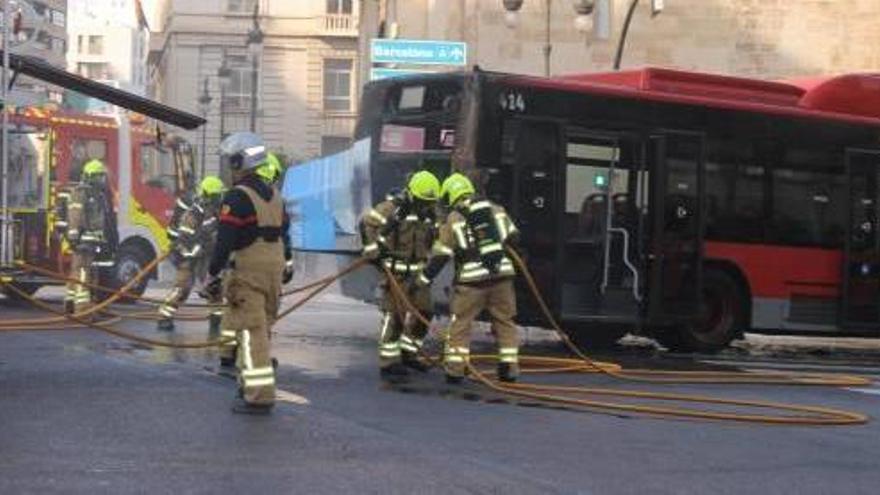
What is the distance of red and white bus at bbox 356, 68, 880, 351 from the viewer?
13055mm

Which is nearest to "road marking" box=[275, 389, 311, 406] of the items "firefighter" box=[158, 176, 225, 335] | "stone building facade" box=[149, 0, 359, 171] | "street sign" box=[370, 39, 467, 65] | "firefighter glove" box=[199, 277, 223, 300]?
"firefighter glove" box=[199, 277, 223, 300]

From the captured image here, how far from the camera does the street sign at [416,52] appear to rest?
2423 centimetres

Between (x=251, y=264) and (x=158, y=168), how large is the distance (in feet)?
41.9

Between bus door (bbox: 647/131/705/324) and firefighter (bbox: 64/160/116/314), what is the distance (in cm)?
713

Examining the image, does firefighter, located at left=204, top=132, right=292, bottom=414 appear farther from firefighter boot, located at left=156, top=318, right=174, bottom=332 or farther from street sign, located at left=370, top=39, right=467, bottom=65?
street sign, located at left=370, top=39, right=467, bottom=65

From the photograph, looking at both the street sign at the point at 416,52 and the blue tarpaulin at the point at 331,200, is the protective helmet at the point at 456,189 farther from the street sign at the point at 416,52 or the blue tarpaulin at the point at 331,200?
the street sign at the point at 416,52

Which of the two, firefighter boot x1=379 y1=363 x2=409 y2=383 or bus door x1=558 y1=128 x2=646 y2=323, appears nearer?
firefighter boot x1=379 y1=363 x2=409 y2=383

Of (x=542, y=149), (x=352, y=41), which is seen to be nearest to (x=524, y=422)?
(x=542, y=149)

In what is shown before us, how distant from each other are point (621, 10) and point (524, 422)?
94.5 ft

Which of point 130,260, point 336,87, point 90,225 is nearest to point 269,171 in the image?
point 90,225

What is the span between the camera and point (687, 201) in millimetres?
13984

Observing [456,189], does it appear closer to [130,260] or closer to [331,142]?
[130,260]

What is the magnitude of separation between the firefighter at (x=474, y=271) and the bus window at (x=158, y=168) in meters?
11.2

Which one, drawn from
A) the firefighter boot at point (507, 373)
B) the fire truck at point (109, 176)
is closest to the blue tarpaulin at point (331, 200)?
the fire truck at point (109, 176)
